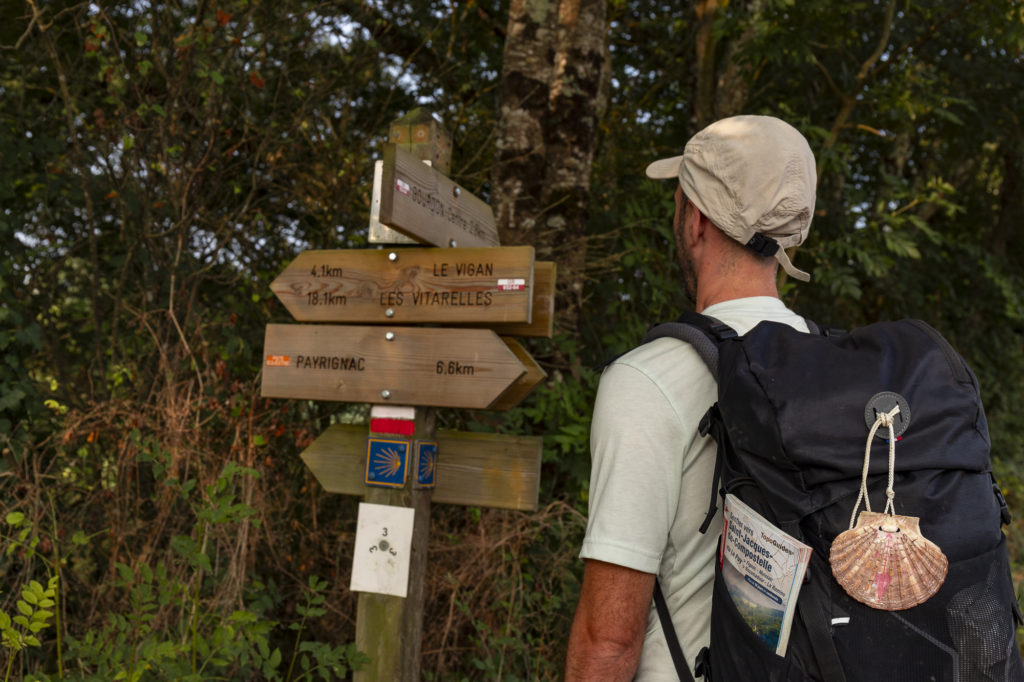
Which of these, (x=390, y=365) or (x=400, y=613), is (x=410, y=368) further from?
(x=400, y=613)

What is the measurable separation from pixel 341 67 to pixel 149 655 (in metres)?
3.87

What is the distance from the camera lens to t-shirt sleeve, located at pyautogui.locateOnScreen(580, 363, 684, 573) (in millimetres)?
1450

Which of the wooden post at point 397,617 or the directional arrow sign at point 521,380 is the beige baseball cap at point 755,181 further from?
the wooden post at point 397,617

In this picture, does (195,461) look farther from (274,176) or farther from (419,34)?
(419,34)

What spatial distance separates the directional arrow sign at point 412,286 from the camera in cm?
276

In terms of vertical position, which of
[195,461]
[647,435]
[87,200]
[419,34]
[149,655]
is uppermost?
[419,34]

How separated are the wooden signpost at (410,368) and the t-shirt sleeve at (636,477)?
1.20 meters

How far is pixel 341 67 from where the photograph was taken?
5.30 meters

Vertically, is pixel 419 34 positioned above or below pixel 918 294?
above

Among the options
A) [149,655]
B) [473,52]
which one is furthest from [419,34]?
[149,655]

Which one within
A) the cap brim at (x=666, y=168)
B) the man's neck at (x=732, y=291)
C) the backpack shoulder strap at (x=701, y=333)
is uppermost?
the cap brim at (x=666, y=168)

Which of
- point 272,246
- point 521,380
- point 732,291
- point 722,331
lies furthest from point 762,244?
point 272,246

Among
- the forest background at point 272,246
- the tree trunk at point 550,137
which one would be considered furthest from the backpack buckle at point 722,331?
the tree trunk at point 550,137

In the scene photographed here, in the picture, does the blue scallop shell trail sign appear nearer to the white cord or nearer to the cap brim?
the cap brim
